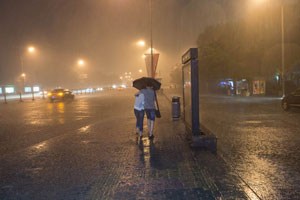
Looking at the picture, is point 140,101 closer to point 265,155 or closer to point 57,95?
point 265,155

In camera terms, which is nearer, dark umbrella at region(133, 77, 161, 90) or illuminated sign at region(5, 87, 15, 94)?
dark umbrella at region(133, 77, 161, 90)

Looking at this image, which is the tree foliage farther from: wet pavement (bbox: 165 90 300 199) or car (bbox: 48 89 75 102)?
wet pavement (bbox: 165 90 300 199)

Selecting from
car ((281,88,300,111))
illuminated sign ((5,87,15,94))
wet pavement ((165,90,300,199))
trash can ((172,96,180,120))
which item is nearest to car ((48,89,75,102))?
trash can ((172,96,180,120))

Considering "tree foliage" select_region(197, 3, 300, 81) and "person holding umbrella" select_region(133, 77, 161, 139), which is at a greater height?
"tree foliage" select_region(197, 3, 300, 81)

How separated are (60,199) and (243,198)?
2757 millimetres

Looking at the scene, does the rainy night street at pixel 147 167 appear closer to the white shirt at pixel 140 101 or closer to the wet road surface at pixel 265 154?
the wet road surface at pixel 265 154

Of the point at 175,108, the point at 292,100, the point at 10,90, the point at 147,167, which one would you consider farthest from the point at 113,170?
the point at 10,90

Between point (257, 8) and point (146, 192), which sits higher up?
point (257, 8)

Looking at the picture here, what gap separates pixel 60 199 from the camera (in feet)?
14.4

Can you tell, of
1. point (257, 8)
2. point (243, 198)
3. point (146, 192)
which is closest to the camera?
point (243, 198)

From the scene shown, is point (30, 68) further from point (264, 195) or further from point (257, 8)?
point (264, 195)

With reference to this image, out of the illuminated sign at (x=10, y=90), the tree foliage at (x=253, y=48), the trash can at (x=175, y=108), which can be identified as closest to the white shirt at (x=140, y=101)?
the trash can at (x=175, y=108)

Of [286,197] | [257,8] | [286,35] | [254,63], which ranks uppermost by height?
[257,8]

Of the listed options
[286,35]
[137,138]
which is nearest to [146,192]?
[137,138]
